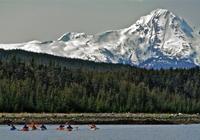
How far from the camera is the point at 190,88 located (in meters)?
186

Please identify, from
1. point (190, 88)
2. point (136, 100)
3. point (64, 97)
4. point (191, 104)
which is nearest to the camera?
point (64, 97)

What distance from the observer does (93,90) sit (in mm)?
158250

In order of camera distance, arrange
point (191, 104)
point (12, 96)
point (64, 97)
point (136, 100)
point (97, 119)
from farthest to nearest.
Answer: point (191, 104), point (136, 100), point (64, 97), point (12, 96), point (97, 119)

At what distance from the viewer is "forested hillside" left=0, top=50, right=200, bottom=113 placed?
454 ft

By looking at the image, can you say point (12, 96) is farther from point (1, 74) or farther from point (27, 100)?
point (1, 74)

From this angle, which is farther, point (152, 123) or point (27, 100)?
point (27, 100)

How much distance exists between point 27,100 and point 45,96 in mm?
6256

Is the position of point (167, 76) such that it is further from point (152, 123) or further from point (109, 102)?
point (152, 123)

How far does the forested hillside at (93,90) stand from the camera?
138500mm

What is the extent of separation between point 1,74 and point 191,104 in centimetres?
4350

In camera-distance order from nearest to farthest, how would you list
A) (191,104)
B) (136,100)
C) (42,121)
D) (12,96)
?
(42,121) → (12,96) → (136,100) → (191,104)

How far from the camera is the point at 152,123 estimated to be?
11762 centimetres

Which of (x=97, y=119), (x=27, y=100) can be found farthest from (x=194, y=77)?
(x=97, y=119)

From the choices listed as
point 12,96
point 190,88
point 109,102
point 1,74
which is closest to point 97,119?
point 12,96
